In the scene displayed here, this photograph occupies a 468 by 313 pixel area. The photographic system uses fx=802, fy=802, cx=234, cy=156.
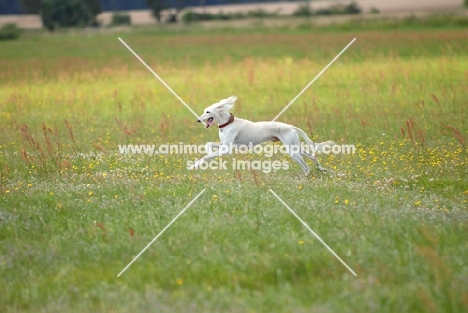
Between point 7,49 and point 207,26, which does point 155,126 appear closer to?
point 7,49

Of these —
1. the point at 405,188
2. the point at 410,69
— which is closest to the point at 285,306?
the point at 405,188

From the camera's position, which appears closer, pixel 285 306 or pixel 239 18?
pixel 285 306

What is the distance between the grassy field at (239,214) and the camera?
7.60m

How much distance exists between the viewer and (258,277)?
A: 7.99 m

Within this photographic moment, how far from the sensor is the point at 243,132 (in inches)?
503

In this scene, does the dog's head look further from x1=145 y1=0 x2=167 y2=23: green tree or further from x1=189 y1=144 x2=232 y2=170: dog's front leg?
x1=145 y1=0 x2=167 y2=23: green tree

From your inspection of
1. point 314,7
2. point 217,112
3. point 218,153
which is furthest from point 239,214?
point 314,7

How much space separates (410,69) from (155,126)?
1074 cm

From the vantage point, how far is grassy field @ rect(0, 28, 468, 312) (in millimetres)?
7602

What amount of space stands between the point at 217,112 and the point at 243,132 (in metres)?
0.53

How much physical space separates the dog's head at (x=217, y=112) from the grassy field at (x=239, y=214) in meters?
0.89

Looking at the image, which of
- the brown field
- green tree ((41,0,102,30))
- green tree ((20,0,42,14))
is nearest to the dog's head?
the brown field

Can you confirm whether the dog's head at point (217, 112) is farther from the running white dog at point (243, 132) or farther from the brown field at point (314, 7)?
the brown field at point (314, 7)

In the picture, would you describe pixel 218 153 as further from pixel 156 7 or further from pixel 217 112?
pixel 156 7
